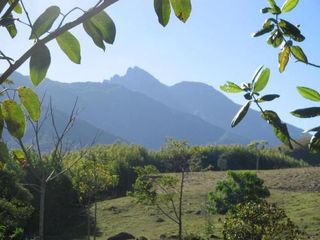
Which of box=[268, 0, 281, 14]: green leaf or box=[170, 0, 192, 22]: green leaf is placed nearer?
box=[170, 0, 192, 22]: green leaf

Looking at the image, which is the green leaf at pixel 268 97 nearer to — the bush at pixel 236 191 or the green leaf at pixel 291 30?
the green leaf at pixel 291 30

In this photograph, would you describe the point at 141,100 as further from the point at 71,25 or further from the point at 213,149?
the point at 71,25

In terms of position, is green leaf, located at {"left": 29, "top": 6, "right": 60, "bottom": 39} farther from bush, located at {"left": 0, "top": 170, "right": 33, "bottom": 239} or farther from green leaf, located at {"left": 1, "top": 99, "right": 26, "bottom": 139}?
bush, located at {"left": 0, "top": 170, "right": 33, "bottom": 239}

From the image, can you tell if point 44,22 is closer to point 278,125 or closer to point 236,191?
point 278,125

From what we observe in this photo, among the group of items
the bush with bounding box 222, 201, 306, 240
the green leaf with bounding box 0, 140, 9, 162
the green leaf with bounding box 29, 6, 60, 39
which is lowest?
the bush with bounding box 222, 201, 306, 240

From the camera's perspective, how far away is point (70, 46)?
58 cm

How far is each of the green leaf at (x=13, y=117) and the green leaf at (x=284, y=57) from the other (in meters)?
0.47

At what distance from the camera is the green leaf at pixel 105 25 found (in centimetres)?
58

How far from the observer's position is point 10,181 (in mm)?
10289

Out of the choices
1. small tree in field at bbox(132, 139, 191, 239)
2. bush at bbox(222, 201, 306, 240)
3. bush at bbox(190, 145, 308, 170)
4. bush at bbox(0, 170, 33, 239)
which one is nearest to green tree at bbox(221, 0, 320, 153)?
bush at bbox(222, 201, 306, 240)

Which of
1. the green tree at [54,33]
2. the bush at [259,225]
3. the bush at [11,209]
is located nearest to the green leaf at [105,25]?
the green tree at [54,33]

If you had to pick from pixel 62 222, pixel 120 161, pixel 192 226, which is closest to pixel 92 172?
pixel 192 226

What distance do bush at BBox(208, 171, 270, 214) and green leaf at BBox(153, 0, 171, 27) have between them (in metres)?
11.2

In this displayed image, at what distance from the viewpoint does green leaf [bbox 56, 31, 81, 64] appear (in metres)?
0.57
